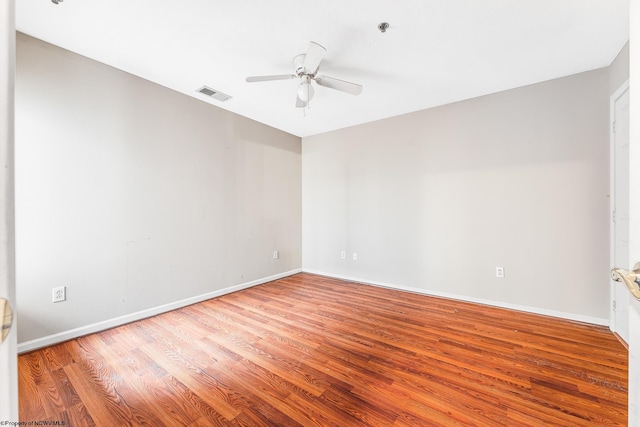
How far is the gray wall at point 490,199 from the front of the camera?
7.82 feet

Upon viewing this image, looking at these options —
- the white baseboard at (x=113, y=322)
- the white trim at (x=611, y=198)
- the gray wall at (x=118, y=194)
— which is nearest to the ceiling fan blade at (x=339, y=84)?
the gray wall at (x=118, y=194)

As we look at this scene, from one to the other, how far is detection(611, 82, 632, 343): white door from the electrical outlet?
4.70 m

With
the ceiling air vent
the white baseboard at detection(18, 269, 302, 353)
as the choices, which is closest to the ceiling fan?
the ceiling air vent

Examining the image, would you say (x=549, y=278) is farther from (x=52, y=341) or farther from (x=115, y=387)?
(x=52, y=341)

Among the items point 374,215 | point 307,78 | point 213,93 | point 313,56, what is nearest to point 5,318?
point 313,56

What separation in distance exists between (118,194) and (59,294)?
96 centimetres

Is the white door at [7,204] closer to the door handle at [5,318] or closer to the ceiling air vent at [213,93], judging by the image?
the door handle at [5,318]

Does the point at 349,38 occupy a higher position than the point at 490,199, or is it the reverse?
the point at 349,38

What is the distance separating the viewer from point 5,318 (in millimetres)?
361

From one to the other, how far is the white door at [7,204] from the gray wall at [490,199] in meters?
3.46

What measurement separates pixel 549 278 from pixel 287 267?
3428 millimetres

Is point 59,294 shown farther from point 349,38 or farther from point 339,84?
point 349,38

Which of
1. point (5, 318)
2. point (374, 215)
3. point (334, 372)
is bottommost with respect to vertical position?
point (334, 372)

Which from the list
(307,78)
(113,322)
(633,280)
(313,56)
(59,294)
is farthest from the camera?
(113,322)
